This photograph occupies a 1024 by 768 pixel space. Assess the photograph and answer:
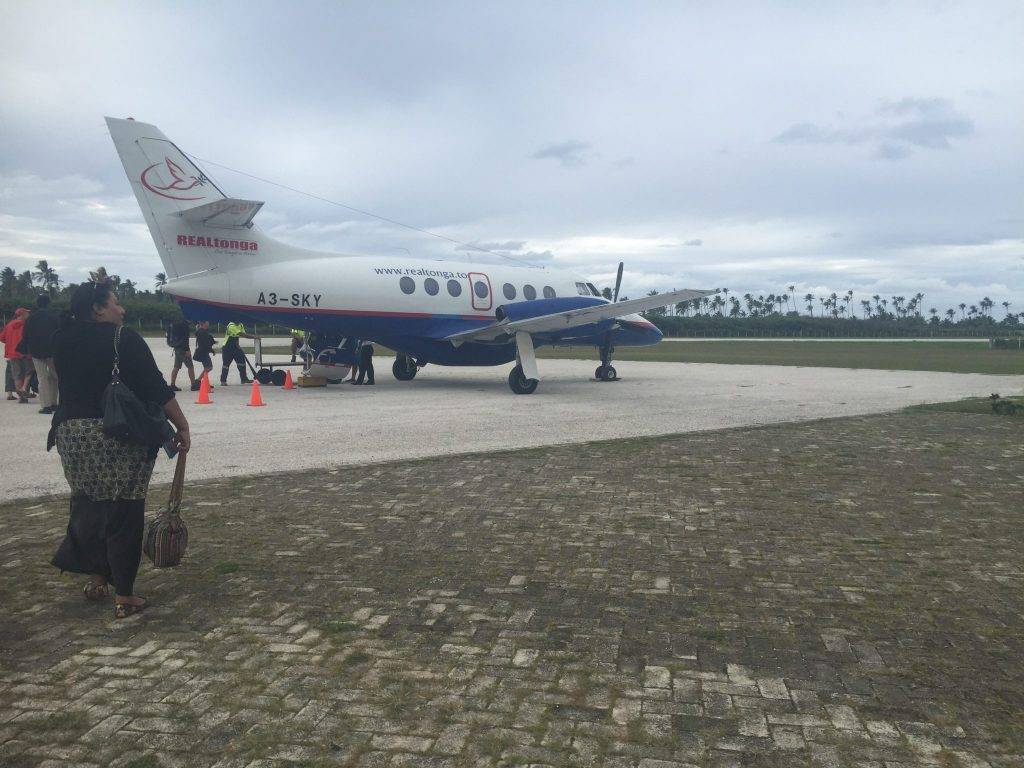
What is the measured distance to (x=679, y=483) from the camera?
7973 mm

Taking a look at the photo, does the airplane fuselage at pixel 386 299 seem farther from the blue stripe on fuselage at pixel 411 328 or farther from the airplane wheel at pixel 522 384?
the airplane wheel at pixel 522 384

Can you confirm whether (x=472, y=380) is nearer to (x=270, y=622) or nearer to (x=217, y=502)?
(x=217, y=502)

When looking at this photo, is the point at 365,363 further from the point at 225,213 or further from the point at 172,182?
the point at 172,182

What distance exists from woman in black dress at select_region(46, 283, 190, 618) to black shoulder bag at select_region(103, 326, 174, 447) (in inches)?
2.3

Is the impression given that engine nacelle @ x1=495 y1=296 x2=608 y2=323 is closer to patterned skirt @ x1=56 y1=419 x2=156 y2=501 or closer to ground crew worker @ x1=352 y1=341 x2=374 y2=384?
ground crew worker @ x1=352 y1=341 x2=374 y2=384

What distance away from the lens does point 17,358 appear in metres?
15.0

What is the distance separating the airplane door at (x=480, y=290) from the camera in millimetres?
20078

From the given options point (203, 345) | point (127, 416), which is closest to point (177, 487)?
point (127, 416)

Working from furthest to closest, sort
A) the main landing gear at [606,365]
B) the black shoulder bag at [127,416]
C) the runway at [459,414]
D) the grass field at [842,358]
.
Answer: the grass field at [842,358], the main landing gear at [606,365], the runway at [459,414], the black shoulder bag at [127,416]

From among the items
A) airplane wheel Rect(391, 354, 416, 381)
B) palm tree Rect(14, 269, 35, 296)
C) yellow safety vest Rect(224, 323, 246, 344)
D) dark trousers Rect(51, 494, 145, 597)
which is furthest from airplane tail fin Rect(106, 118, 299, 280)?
palm tree Rect(14, 269, 35, 296)

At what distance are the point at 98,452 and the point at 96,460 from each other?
49 millimetres

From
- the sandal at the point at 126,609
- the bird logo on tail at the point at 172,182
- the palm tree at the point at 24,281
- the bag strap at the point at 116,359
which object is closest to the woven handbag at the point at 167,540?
the sandal at the point at 126,609

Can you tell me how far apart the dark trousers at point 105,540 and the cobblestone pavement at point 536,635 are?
25 cm

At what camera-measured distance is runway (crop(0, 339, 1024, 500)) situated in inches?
367
